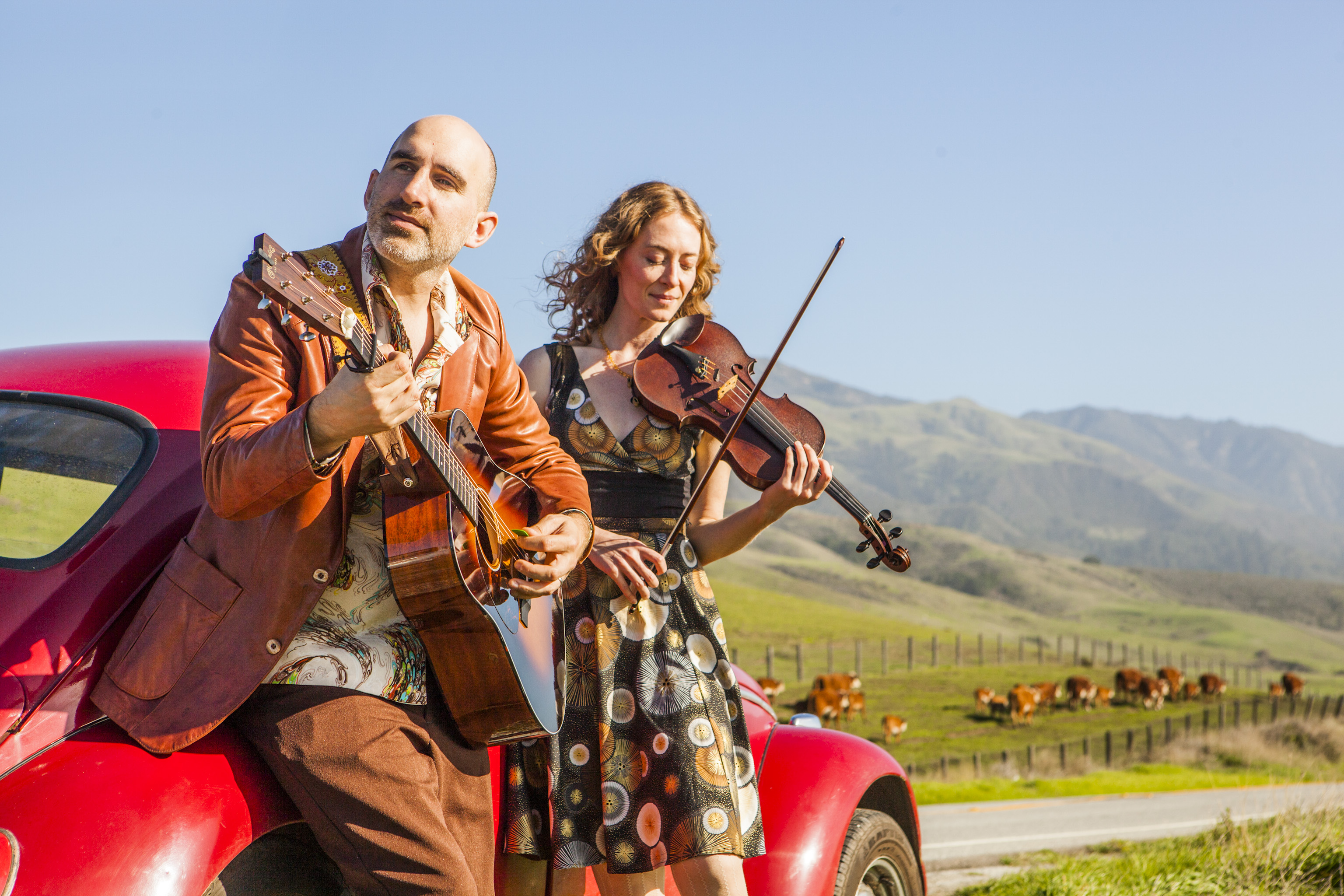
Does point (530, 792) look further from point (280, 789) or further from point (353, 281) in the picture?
point (353, 281)

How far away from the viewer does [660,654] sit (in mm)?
3229

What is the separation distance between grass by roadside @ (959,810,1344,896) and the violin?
3.42 m

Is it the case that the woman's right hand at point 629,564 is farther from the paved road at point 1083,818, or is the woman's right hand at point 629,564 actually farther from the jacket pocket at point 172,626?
the paved road at point 1083,818

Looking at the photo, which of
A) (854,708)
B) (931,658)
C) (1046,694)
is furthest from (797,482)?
(931,658)

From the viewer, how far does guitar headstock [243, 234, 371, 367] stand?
6.68ft

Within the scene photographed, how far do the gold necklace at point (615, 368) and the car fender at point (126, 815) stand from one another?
1.67m

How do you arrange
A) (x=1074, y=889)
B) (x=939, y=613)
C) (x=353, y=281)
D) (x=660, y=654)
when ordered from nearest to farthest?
1. (x=353, y=281)
2. (x=660, y=654)
3. (x=1074, y=889)
4. (x=939, y=613)

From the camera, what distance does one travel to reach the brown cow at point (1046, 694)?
156 ft

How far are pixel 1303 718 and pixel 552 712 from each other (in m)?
45.1

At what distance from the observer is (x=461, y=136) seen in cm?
259

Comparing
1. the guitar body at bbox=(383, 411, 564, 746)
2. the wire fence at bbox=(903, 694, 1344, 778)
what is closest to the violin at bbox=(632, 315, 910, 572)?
the guitar body at bbox=(383, 411, 564, 746)

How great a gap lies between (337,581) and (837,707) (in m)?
35.8

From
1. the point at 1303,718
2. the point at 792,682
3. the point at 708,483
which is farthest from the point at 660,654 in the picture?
the point at 792,682

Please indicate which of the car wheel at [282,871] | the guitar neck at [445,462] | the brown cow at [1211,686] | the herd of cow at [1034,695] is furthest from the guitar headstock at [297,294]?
the brown cow at [1211,686]
